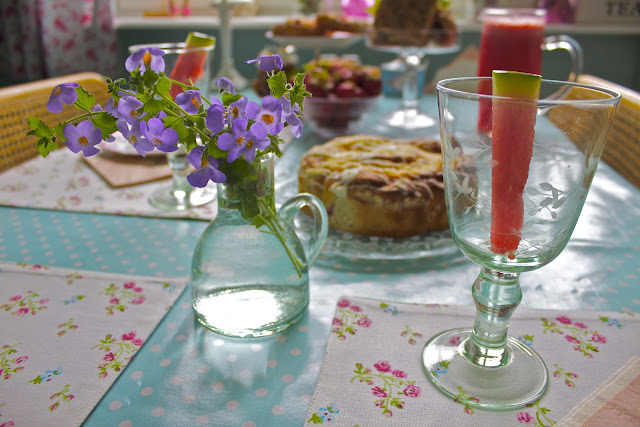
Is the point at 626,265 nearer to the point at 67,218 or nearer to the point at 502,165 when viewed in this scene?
the point at 502,165

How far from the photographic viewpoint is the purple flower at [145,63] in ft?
1.71

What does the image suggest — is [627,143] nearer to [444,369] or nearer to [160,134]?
[444,369]

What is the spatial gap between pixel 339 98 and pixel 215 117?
0.89 metres

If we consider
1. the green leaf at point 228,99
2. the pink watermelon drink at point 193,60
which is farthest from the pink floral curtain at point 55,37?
the green leaf at point 228,99

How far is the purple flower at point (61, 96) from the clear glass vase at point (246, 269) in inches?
6.4

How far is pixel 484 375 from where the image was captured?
51cm

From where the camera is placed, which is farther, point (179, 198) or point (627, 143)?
point (627, 143)

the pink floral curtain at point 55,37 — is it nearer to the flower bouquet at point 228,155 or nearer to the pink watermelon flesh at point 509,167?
the flower bouquet at point 228,155

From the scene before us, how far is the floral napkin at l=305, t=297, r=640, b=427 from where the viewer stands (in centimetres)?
46

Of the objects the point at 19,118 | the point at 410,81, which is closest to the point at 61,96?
the point at 19,118

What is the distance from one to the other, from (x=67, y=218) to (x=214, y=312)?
44cm

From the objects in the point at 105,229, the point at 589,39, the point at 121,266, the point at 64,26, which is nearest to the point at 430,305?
the point at 121,266

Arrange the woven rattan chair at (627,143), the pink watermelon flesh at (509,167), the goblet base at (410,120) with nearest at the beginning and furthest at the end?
1. the pink watermelon flesh at (509,167)
2. the woven rattan chair at (627,143)
3. the goblet base at (410,120)

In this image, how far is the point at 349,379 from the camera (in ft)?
1.66
